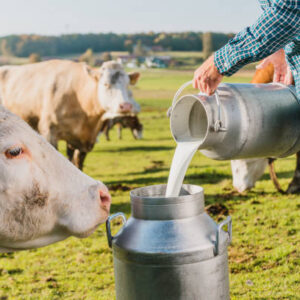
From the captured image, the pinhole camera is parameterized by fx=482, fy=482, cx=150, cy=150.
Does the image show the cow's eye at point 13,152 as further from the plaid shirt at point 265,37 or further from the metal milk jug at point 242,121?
the plaid shirt at point 265,37

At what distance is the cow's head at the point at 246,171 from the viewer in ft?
18.1

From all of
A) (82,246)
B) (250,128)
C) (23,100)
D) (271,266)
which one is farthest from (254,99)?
(23,100)

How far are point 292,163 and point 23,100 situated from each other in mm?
4617

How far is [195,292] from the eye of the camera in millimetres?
2092

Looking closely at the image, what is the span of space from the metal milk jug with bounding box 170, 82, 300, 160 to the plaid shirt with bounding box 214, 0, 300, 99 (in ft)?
0.65

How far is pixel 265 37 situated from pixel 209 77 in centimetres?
38

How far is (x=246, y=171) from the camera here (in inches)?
223

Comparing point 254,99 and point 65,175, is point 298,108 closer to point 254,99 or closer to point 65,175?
point 254,99

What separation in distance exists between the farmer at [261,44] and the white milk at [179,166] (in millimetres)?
314

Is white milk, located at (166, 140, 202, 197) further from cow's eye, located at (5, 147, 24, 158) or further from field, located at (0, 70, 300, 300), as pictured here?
field, located at (0, 70, 300, 300)

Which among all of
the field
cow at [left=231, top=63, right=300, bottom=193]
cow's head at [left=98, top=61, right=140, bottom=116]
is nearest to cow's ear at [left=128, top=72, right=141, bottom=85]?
cow's head at [left=98, top=61, right=140, bottom=116]

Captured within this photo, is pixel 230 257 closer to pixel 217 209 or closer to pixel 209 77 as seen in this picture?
pixel 217 209

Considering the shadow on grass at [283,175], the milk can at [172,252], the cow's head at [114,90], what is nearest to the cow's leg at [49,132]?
the cow's head at [114,90]

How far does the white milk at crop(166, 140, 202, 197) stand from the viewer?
7.75 feet
